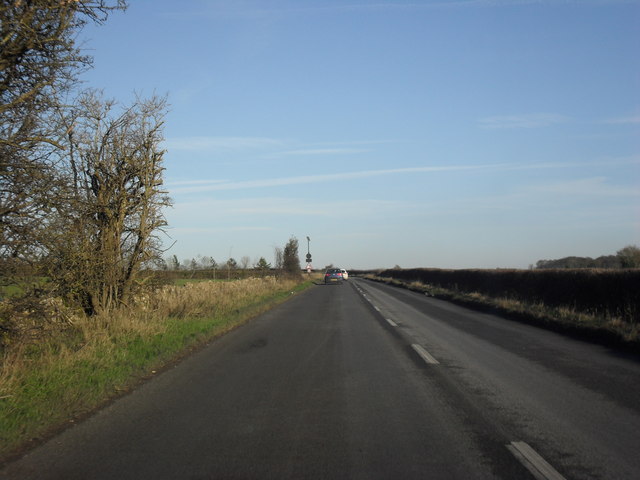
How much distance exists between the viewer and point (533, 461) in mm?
4949

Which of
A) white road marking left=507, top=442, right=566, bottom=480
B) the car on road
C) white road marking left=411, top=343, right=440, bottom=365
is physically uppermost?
the car on road

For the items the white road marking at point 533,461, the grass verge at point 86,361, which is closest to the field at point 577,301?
the white road marking at point 533,461

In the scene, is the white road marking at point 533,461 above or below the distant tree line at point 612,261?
below

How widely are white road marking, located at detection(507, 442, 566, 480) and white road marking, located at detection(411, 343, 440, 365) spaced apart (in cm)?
481

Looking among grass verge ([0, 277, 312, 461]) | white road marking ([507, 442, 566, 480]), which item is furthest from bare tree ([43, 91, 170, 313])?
white road marking ([507, 442, 566, 480])

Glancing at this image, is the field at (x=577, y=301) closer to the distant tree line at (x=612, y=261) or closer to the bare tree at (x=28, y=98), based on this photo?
the distant tree line at (x=612, y=261)

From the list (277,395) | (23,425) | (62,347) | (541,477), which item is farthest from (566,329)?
(23,425)

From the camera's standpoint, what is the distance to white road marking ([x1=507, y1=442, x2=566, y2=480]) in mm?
4633

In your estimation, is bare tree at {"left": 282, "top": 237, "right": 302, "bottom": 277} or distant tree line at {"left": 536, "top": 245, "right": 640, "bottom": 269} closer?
distant tree line at {"left": 536, "top": 245, "right": 640, "bottom": 269}

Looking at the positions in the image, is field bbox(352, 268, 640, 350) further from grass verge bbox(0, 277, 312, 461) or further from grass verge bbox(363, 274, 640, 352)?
grass verge bbox(0, 277, 312, 461)

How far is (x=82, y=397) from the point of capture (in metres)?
6.96

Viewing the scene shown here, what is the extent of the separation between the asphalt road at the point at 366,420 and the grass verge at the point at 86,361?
0.35 metres

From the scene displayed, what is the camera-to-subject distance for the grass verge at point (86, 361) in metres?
6.09

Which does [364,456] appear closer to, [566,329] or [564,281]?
[566,329]
